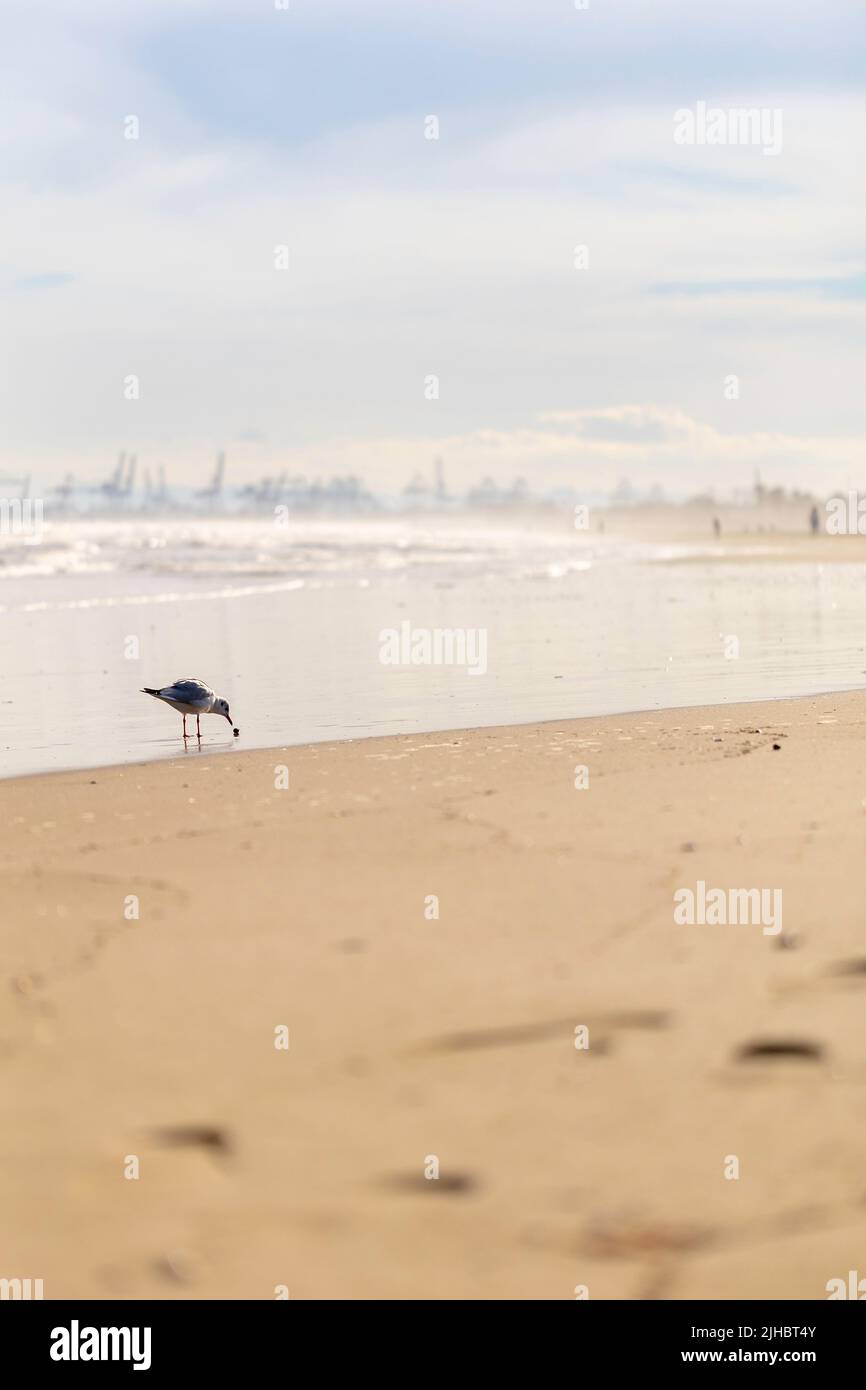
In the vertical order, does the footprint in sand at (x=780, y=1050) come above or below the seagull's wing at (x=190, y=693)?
below

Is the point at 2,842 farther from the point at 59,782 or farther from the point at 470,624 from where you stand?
the point at 470,624

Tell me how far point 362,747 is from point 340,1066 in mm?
7021

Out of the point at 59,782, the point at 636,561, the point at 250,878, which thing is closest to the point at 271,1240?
the point at 250,878

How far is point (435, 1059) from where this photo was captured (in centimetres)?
464

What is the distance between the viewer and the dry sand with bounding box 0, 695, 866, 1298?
12.0 feet

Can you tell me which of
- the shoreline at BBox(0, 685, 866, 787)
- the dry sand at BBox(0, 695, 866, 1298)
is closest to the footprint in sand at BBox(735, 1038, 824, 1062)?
the dry sand at BBox(0, 695, 866, 1298)

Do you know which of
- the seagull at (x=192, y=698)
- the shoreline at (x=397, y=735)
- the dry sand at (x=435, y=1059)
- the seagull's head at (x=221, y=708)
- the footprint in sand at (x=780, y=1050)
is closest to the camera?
the dry sand at (x=435, y=1059)

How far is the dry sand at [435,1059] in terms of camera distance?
12.0 feet

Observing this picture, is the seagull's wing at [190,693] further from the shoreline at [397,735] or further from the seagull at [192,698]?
the shoreline at [397,735]

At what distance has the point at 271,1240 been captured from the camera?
145 inches

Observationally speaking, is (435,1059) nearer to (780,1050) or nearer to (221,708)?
(780,1050)

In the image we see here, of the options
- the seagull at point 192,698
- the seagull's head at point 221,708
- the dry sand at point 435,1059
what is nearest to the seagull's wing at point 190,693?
the seagull at point 192,698

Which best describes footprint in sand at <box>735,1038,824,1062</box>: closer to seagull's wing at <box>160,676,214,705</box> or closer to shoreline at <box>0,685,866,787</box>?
shoreline at <box>0,685,866,787</box>

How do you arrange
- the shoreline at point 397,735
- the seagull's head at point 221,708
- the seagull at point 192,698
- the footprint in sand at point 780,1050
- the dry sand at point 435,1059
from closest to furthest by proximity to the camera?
the dry sand at point 435,1059 < the footprint in sand at point 780,1050 < the shoreline at point 397,735 < the seagull at point 192,698 < the seagull's head at point 221,708
